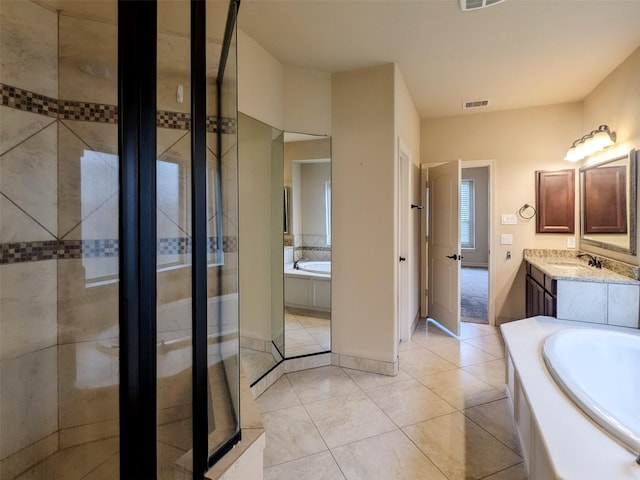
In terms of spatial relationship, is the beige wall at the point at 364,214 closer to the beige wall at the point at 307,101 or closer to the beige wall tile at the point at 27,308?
the beige wall at the point at 307,101

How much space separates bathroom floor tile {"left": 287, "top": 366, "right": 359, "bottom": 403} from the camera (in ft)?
7.75

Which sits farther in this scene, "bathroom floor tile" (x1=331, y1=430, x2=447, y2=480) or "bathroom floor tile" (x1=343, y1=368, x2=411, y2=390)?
"bathroom floor tile" (x1=343, y1=368, x2=411, y2=390)

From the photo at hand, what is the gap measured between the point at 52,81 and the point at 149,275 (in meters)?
1.23

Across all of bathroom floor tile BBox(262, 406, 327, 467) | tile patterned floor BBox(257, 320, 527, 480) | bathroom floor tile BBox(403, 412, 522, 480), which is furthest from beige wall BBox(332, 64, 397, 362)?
bathroom floor tile BBox(262, 406, 327, 467)

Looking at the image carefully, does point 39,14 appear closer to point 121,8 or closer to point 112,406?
point 121,8

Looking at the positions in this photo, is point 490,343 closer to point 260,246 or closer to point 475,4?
point 260,246

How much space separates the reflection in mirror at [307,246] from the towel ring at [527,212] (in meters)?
2.47

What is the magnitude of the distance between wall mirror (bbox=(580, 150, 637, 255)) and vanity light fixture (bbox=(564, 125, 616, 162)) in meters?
0.14

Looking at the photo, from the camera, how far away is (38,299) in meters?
1.40

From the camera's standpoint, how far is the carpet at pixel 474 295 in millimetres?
4295

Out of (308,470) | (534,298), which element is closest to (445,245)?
(534,298)

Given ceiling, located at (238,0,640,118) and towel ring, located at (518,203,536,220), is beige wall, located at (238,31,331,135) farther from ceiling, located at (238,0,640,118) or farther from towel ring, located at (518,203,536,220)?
towel ring, located at (518,203,536,220)

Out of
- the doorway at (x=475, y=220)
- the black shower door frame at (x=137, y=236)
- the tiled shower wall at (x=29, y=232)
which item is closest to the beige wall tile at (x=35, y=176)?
the tiled shower wall at (x=29, y=232)

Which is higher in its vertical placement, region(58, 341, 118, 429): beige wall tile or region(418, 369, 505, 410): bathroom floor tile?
region(58, 341, 118, 429): beige wall tile
